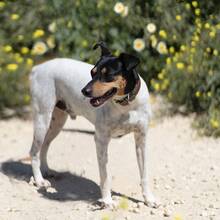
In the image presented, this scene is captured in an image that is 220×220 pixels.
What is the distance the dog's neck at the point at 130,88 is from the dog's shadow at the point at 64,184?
1086mm

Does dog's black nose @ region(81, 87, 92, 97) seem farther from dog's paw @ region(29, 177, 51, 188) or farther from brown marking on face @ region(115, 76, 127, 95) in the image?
dog's paw @ region(29, 177, 51, 188)

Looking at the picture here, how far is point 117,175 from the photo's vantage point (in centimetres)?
582

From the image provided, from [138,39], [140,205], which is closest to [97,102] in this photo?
[140,205]

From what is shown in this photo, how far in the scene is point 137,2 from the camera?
8188 millimetres

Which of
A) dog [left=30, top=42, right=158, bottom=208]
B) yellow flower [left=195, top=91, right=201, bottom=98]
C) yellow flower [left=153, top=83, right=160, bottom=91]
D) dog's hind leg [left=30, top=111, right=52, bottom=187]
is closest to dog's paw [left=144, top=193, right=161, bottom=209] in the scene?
dog [left=30, top=42, right=158, bottom=208]

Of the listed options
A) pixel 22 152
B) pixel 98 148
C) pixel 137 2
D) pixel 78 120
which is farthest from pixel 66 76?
pixel 137 2

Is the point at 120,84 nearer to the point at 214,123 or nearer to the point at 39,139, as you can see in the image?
the point at 39,139

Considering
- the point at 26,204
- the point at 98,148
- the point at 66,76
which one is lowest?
the point at 26,204

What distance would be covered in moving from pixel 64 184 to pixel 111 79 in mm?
1644

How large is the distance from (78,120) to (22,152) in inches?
36.7

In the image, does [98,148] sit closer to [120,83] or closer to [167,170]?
[120,83]

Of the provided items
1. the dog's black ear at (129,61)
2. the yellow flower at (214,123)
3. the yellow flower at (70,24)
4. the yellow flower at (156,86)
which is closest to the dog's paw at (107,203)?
the dog's black ear at (129,61)

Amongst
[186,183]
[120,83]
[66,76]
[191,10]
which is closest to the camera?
[120,83]

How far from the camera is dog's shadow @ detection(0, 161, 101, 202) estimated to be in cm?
541
